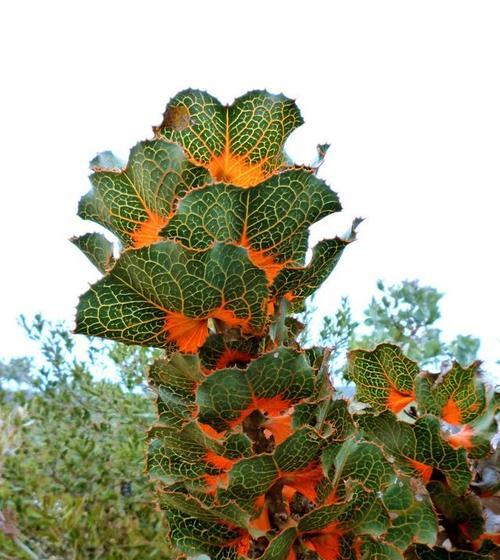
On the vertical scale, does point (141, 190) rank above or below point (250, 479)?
above

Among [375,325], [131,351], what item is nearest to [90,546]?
[131,351]

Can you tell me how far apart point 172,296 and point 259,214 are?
0.40 ft

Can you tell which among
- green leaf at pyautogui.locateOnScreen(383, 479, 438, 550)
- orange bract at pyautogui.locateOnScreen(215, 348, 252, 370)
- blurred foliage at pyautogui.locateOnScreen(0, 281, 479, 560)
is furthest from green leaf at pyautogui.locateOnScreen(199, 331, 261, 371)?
blurred foliage at pyautogui.locateOnScreen(0, 281, 479, 560)

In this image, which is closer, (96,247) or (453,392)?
(96,247)

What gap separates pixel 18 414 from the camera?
2.52 m

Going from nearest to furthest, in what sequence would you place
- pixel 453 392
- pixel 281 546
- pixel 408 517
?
1. pixel 281 546
2. pixel 408 517
3. pixel 453 392

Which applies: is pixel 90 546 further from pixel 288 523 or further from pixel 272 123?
pixel 272 123

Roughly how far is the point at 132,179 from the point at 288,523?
40 cm

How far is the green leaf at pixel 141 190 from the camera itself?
2.41 feet

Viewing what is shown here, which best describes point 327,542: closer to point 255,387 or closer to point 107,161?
point 255,387

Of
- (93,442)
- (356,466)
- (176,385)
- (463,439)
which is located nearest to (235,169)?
(176,385)

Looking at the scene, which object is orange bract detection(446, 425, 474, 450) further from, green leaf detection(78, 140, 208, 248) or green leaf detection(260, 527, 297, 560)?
green leaf detection(78, 140, 208, 248)

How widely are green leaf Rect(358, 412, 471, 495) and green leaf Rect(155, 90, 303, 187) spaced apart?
346mm

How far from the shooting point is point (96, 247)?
79cm
